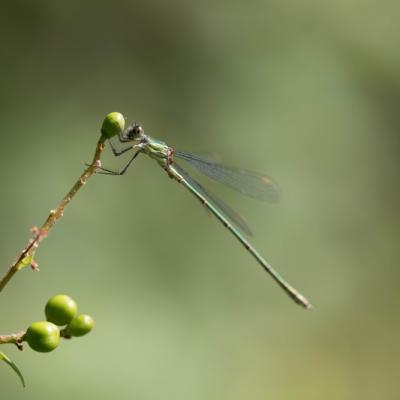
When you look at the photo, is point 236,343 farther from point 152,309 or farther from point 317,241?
point 317,241

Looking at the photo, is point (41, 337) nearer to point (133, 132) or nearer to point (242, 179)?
point (133, 132)

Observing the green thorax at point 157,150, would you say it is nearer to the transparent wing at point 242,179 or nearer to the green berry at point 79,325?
the transparent wing at point 242,179

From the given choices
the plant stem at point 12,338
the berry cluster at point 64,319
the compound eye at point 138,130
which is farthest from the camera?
the compound eye at point 138,130

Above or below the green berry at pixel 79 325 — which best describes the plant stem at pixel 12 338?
below

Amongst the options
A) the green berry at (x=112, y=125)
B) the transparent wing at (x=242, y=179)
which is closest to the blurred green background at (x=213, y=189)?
the transparent wing at (x=242, y=179)

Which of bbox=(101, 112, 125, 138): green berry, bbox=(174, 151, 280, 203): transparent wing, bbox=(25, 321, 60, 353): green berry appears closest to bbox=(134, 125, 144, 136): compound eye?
bbox=(174, 151, 280, 203): transparent wing

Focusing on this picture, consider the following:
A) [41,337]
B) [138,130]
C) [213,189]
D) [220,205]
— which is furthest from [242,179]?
[41,337]

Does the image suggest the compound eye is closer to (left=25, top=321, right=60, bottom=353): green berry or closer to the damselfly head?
the damselfly head
